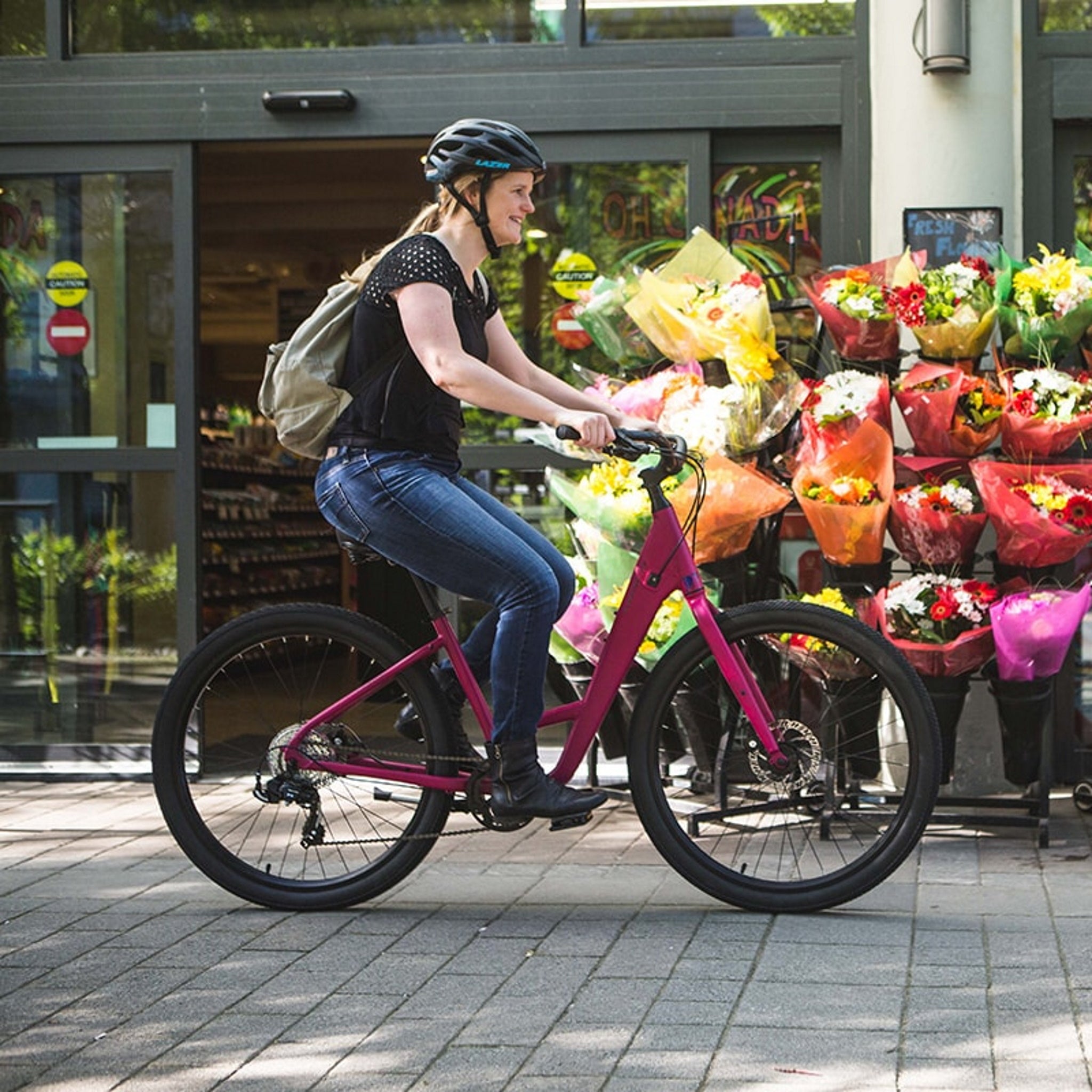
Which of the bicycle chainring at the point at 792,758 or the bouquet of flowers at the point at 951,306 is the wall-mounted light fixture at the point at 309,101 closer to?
the bouquet of flowers at the point at 951,306

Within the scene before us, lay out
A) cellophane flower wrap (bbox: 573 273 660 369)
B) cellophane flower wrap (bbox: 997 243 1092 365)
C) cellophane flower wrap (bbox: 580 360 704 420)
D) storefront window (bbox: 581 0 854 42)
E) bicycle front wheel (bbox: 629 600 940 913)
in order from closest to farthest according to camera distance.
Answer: bicycle front wheel (bbox: 629 600 940 913)
cellophane flower wrap (bbox: 997 243 1092 365)
cellophane flower wrap (bbox: 580 360 704 420)
cellophane flower wrap (bbox: 573 273 660 369)
storefront window (bbox: 581 0 854 42)

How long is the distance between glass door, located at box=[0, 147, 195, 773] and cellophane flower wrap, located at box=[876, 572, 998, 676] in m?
2.92

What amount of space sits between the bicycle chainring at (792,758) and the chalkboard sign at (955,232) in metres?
2.47

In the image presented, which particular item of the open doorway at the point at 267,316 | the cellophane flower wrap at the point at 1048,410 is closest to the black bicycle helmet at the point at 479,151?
the cellophane flower wrap at the point at 1048,410

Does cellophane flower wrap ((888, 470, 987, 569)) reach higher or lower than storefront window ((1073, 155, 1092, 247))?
lower

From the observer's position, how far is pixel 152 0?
22.8ft

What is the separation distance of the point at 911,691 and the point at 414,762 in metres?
1.21

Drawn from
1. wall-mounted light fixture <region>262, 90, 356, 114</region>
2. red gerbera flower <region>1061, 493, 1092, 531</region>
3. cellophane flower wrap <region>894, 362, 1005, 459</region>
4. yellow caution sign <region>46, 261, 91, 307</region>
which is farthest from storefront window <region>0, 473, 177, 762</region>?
red gerbera flower <region>1061, 493, 1092, 531</region>

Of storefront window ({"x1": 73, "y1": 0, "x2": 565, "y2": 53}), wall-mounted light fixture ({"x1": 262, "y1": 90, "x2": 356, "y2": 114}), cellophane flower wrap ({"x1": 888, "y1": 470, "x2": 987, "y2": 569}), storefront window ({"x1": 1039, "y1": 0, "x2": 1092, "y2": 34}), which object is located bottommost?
cellophane flower wrap ({"x1": 888, "y1": 470, "x2": 987, "y2": 569})

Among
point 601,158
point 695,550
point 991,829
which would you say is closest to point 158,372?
point 601,158

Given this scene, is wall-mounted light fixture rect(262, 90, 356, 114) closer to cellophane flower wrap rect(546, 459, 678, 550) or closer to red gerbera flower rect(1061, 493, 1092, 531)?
cellophane flower wrap rect(546, 459, 678, 550)

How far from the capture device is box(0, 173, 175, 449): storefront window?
6973 millimetres

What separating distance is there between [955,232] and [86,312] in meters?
3.34

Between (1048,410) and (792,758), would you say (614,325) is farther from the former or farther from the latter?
(792,758)
